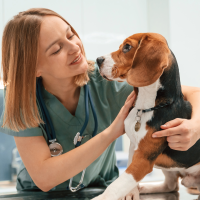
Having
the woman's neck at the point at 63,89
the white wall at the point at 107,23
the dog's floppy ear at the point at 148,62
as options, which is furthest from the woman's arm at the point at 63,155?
the white wall at the point at 107,23

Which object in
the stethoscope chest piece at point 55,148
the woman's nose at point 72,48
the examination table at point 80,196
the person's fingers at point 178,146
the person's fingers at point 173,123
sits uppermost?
the woman's nose at point 72,48

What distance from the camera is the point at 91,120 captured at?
1.13m

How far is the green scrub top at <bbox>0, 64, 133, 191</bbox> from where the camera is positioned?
113 cm

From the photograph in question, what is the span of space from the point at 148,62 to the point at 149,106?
0.15 metres

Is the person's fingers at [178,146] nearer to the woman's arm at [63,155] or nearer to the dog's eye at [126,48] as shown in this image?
the woman's arm at [63,155]

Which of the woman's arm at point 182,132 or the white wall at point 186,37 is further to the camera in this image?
the white wall at point 186,37

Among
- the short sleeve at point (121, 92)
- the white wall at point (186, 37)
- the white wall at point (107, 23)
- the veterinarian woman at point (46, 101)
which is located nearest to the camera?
the veterinarian woman at point (46, 101)

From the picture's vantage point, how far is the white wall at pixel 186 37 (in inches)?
110

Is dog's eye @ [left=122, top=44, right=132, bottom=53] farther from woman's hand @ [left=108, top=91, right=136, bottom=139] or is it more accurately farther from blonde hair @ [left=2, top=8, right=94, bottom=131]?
blonde hair @ [left=2, top=8, right=94, bottom=131]

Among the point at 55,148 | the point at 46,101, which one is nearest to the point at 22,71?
the point at 46,101

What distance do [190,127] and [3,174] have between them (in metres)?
1.31

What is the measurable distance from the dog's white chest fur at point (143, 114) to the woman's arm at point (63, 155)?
0.17 feet

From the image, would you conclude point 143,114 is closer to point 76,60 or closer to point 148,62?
point 148,62

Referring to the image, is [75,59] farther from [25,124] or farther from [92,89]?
[25,124]
